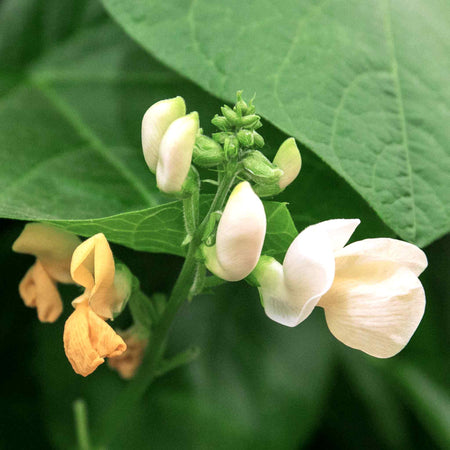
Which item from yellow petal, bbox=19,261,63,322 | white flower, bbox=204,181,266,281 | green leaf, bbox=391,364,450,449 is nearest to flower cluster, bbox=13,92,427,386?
white flower, bbox=204,181,266,281

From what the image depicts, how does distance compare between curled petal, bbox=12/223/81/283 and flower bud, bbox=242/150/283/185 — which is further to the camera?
curled petal, bbox=12/223/81/283

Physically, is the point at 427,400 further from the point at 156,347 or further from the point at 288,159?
the point at 288,159

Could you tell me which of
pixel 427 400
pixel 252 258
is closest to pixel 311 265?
pixel 252 258

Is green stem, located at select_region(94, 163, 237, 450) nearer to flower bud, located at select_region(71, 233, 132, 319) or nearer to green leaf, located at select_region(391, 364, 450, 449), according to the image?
flower bud, located at select_region(71, 233, 132, 319)

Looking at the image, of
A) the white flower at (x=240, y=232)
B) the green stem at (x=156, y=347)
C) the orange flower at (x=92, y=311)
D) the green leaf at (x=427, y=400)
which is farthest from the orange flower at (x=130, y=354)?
the green leaf at (x=427, y=400)

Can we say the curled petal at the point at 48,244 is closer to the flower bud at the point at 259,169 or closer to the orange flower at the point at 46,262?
the orange flower at the point at 46,262

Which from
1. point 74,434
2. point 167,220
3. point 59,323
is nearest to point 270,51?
point 167,220

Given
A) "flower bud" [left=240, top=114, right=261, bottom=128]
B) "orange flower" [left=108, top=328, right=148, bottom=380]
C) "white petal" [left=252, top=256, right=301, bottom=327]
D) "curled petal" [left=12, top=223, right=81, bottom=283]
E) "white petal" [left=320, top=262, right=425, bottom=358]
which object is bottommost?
"orange flower" [left=108, top=328, right=148, bottom=380]
